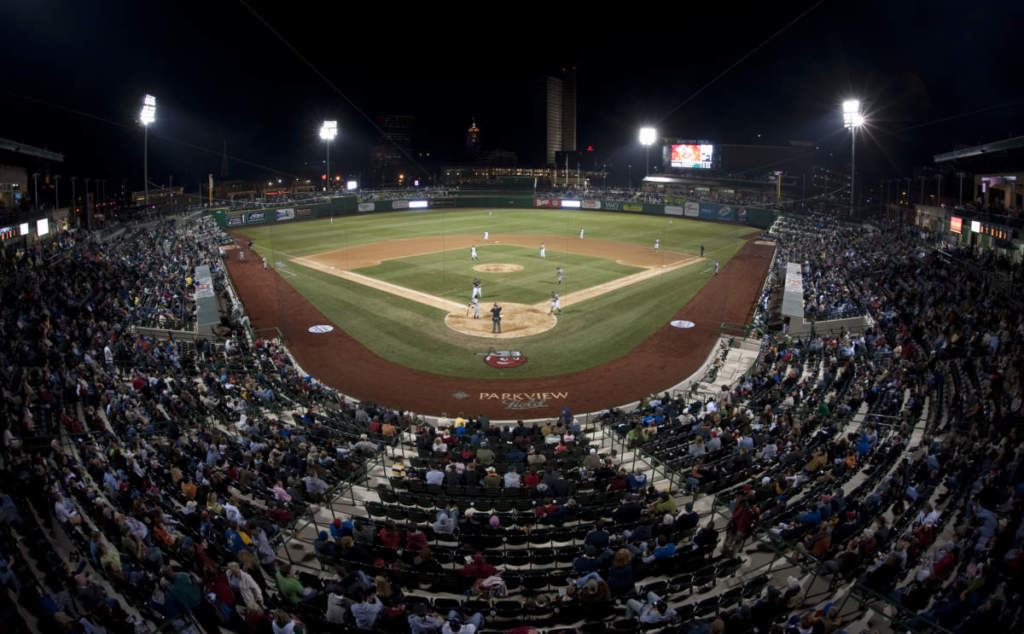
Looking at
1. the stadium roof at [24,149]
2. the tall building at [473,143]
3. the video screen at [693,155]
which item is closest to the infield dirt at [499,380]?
the stadium roof at [24,149]

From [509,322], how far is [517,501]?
778 inches

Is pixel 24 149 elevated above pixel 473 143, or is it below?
below

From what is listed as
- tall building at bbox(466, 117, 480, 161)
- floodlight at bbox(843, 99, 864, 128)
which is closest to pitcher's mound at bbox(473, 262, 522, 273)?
floodlight at bbox(843, 99, 864, 128)

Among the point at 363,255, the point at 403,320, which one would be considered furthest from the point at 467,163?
the point at 403,320

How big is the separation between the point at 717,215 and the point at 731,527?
73437mm

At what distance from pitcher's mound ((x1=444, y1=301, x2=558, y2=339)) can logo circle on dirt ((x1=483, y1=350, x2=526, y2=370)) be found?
7.21 ft

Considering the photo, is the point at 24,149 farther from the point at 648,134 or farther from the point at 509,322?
the point at 648,134

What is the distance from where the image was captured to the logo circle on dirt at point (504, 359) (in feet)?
87.3

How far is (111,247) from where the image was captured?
43875mm

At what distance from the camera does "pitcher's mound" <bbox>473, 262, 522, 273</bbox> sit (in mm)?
44750

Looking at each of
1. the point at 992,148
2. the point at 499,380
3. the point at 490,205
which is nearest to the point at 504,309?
the point at 499,380

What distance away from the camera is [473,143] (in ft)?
547

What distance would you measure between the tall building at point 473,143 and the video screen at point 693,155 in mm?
76235

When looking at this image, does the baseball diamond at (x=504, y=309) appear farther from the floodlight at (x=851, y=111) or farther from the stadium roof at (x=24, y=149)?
the stadium roof at (x=24, y=149)
